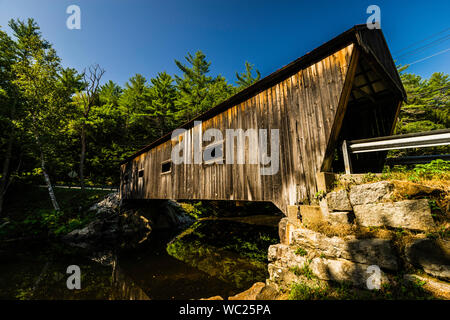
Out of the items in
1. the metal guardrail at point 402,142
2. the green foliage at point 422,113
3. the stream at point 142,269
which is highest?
the green foliage at point 422,113

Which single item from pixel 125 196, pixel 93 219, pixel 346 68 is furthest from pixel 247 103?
pixel 93 219

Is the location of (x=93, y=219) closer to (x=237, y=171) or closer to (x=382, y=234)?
(x=237, y=171)

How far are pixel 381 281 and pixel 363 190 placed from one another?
1335 mm

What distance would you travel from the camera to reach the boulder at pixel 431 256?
7.13ft

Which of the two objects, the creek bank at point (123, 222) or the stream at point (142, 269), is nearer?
the stream at point (142, 269)

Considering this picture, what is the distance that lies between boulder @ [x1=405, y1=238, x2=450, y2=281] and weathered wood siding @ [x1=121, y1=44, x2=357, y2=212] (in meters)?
1.74

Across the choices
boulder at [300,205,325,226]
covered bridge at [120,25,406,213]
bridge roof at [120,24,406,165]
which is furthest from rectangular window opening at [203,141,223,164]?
boulder at [300,205,325,226]

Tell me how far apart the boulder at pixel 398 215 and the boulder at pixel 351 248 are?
0.35 meters

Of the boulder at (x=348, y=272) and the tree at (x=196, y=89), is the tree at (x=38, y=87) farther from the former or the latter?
the boulder at (x=348, y=272)

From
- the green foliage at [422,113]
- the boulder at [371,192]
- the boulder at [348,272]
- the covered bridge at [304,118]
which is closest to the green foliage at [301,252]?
the boulder at [348,272]

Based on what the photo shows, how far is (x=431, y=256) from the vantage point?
2.26 metres

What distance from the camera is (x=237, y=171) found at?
18.9 feet

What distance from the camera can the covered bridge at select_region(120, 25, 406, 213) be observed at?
3947 millimetres
